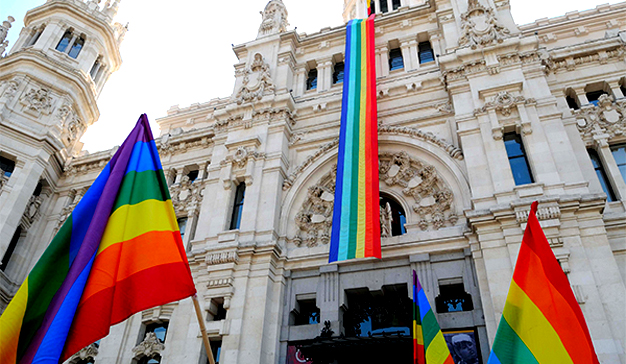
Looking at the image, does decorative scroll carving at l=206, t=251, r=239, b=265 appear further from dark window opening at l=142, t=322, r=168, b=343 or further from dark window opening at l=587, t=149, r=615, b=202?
dark window opening at l=587, t=149, r=615, b=202

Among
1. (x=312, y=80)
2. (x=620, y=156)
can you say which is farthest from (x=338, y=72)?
(x=620, y=156)

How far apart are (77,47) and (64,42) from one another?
0.83 metres

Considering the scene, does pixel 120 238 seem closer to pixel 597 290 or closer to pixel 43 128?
pixel 597 290

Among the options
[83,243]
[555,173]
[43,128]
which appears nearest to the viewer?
[83,243]

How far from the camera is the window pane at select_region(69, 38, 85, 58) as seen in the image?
105 feet

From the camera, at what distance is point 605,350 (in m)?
11.8

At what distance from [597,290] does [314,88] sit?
16425mm

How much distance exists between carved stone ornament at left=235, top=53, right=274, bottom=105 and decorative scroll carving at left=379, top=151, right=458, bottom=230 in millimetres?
7092

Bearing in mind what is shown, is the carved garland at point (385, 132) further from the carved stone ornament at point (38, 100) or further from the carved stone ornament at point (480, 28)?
the carved stone ornament at point (38, 100)

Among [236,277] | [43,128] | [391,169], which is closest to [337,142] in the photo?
[391,169]

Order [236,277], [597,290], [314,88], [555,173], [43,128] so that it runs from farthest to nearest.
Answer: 1. [43,128]
2. [314,88]
3. [236,277]
4. [555,173]
5. [597,290]

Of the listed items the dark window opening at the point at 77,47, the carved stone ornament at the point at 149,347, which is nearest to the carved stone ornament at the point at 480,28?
the carved stone ornament at the point at 149,347

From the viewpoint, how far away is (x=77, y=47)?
107 ft

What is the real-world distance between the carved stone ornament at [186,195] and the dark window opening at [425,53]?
1278cm
